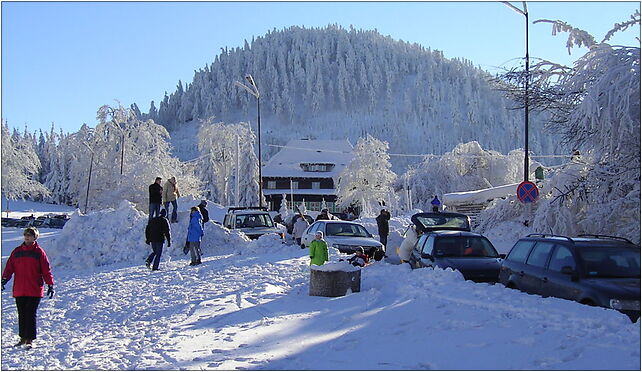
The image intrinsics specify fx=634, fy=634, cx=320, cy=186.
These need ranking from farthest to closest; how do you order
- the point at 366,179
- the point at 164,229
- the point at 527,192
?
the point at 366,179, the point at 527,192, the point at 164,229

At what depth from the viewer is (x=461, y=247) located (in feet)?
45.9

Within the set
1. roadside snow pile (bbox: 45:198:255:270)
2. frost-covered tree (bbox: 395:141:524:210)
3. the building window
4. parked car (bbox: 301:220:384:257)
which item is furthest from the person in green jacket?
the building window

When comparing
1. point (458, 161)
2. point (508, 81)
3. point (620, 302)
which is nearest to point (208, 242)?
point (508, 81)

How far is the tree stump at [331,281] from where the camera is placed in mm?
11773

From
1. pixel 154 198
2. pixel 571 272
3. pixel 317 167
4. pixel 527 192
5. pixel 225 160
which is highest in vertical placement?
pixel 225 160

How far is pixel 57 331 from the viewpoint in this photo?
935 cm

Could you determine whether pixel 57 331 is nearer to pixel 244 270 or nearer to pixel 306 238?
pixel 244 270

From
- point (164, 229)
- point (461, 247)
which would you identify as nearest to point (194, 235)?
point (164, 229)

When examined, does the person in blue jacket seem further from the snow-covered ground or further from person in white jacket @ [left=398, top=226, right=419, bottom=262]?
person in white jacket @ [left=398, top=226, right=419, bottom=262]

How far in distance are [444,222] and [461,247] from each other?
273 inches

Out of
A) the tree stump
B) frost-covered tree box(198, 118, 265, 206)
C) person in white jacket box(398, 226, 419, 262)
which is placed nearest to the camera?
the tree stump

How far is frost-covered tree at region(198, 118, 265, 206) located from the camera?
241 ft

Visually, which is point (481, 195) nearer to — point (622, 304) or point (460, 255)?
point (460, 255)

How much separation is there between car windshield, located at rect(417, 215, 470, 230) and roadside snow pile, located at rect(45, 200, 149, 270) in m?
9.37
